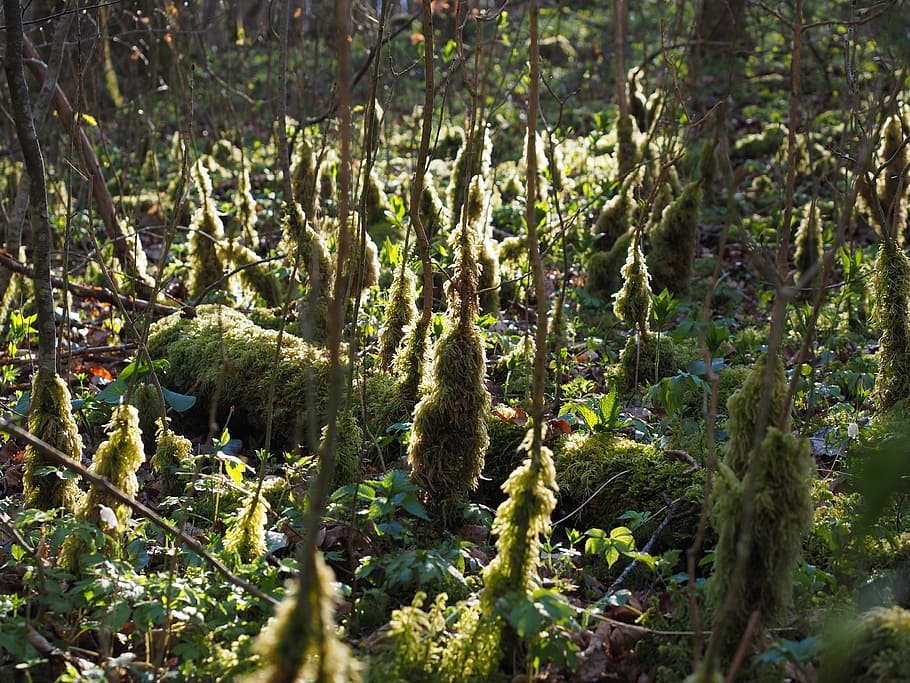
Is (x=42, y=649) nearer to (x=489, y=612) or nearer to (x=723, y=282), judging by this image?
(x=489, y=612)

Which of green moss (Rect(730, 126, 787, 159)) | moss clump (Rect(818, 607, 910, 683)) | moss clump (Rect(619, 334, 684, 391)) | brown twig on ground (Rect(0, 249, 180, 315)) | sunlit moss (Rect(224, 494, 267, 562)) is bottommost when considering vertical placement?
sunlit moss (Rect(224, 494, 267, 562))

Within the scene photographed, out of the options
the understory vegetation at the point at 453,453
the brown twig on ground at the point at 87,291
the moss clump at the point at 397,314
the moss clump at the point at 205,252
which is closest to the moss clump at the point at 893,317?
the understory vegetation at the point at 453,453

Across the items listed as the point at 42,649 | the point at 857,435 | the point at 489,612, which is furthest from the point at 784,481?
the point at 42,649

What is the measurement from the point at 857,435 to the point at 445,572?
1.80m

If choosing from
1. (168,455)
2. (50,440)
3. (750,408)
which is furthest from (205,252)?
(750,408)

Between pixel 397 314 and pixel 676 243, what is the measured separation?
7.96 feet

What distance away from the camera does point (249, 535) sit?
2486 millimetres

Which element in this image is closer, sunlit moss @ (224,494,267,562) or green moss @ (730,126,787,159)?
sunlit moss @ (224,494,267,562)

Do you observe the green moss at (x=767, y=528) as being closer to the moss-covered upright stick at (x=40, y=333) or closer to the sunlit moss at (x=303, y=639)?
the sunlit moss at (x=303, y=639)

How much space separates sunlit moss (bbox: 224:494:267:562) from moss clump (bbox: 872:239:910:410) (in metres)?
2.48

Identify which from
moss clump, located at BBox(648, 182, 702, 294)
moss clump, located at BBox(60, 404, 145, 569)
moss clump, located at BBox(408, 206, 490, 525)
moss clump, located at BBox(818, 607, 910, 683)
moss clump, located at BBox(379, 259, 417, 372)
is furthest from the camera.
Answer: moss clump, located at BBox(648, 182, 702, 294)

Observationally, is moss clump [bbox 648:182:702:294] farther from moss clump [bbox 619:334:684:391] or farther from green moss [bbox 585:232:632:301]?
moss clump [bbox 619:334:684:391]

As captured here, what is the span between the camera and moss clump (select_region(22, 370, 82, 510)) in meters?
2.57

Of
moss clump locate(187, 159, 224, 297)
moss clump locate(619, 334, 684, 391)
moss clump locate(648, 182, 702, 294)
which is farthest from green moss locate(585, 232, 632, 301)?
moss clump locate(187, 159, 224, 297)
